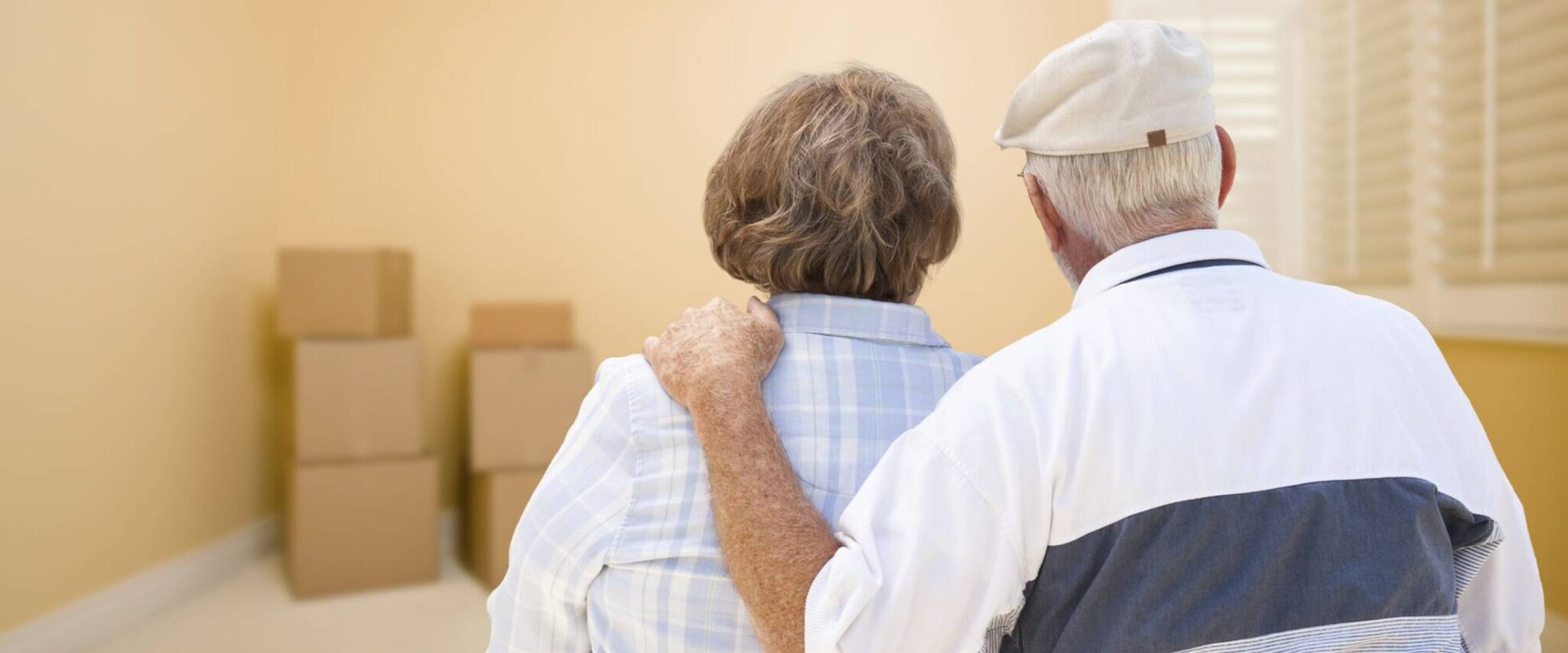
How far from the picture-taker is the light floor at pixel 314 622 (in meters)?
2.75

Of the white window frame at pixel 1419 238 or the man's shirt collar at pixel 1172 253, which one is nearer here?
the man's shirt collar at pixel 1172 253

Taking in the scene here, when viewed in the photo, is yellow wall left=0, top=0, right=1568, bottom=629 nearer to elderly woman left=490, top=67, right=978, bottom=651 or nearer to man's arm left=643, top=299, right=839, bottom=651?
elderly woman left=490, top=67, right=978, bottom=651

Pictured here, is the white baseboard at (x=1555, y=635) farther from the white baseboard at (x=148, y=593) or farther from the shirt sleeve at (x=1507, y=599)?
the white baseboard at (x=148, y=593)

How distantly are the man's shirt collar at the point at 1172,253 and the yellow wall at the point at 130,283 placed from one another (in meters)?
2.53

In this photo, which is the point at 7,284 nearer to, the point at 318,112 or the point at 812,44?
the point at 318,112

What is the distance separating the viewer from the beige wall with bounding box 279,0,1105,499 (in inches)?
153

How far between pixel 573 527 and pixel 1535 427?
294cm

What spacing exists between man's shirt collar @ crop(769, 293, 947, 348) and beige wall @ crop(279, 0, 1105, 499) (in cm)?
306

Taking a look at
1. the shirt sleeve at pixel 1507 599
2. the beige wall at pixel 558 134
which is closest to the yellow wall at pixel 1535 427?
the beige wall at pixel 558 134

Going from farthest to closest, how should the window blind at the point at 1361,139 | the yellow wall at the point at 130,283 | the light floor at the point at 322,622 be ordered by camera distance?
1. the window blind at the point at 1361,139
2. the light floor at the point at 322,622
3. the yellow wall at the point at 130,283

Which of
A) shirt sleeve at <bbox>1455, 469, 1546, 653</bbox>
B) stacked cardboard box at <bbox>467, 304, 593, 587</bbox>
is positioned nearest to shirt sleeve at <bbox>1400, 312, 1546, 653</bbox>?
shirt sleeve at <bbox>1455, 469, 1546, 653</bbox>

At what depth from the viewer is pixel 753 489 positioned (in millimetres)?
863

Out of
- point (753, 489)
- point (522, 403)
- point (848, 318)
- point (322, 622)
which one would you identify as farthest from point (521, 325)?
point (753, 489)

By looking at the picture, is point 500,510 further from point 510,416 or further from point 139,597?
point 139,597
